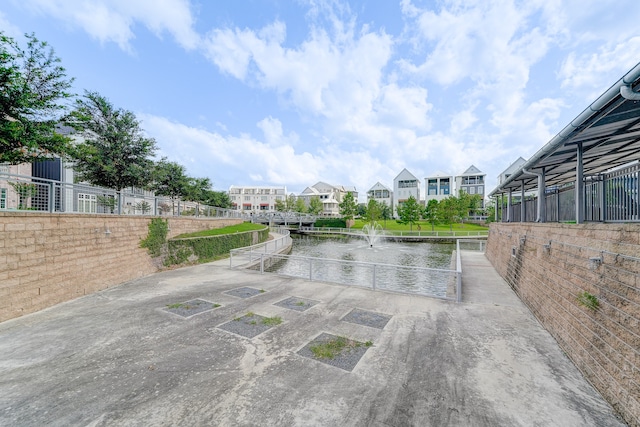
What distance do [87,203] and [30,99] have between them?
3.33 metres

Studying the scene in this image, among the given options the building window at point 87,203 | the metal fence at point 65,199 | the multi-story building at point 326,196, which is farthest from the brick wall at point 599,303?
the multi-story building at point 326,196

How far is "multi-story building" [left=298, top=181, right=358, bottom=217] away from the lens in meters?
83.2

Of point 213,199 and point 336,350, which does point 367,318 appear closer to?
point 336,350

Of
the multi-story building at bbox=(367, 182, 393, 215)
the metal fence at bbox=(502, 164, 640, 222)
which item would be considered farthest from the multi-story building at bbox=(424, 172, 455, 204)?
the metal fence at bbox=(502, 164, 640, 222)

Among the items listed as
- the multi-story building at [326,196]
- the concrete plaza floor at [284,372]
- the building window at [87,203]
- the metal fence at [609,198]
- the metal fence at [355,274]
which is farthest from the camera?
the multi-story building at [326,196]

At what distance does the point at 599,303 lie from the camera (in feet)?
12.3

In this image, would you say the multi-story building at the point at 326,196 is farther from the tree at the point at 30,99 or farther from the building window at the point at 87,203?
the tree at the point at 30,99

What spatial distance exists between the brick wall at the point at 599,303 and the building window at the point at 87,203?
42.2ft

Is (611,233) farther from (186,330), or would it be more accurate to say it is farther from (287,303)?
(186,330)

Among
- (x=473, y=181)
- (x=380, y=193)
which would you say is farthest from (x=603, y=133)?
(x=380, y=193)

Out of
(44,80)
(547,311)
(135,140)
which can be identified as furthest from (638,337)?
(135,140)

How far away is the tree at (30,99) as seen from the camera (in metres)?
7.23

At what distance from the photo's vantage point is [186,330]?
532 cm

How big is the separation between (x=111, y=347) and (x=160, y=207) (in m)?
9.88
